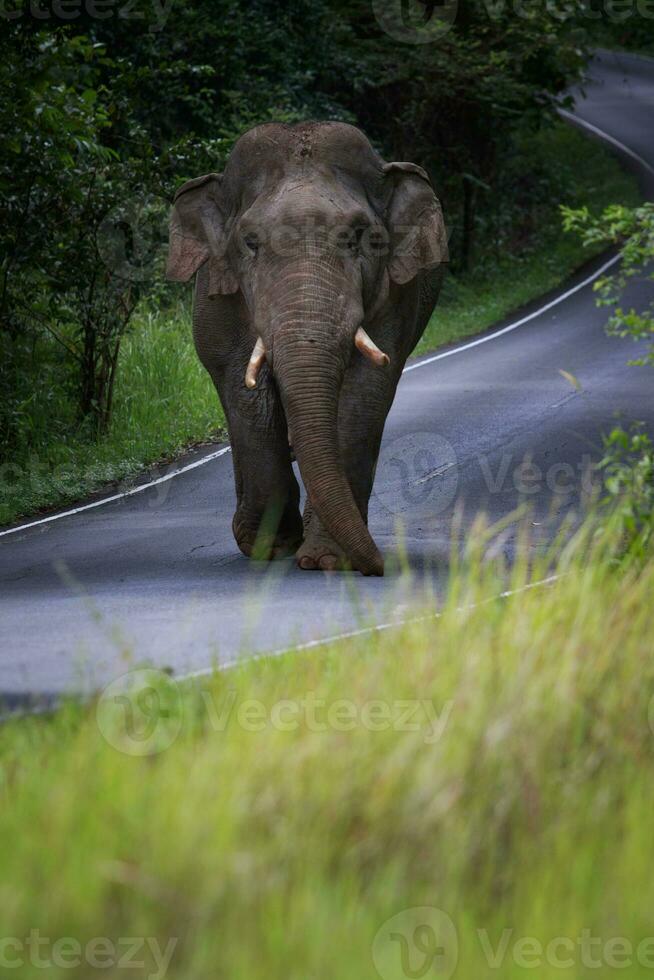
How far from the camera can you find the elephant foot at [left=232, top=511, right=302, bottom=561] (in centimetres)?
1197

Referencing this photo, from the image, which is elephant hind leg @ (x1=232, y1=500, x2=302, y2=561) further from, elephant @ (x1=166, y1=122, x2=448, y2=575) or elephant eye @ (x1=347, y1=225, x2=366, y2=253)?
elephant eye @ (x1=347, y1=225, x2=366, y2=253)

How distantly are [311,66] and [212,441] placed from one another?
18.3m

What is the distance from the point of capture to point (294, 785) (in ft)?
17.2

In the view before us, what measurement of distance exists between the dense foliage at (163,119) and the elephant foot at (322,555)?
6796mm

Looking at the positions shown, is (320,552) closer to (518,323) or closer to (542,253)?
(518,323)

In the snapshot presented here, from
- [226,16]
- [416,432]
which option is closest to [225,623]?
[416,432]

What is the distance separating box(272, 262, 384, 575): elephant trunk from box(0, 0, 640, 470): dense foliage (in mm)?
6507

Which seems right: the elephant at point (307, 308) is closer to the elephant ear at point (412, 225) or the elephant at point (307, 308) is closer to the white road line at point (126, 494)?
the elephant ear at point (412, 225)

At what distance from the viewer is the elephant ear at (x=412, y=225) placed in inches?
464

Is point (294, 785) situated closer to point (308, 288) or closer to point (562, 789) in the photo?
point (562, 789)

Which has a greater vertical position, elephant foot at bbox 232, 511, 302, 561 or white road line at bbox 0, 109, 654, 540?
elephant foot at bbox 232, 511, 302, 561

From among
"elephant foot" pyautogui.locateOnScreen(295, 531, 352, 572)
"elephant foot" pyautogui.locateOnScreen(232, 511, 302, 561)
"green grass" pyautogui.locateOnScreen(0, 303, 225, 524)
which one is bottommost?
"green grass" pyautogui.locateOnScreen(0, 303, 225, 524)

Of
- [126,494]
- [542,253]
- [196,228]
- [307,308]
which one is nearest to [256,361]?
[307,308]

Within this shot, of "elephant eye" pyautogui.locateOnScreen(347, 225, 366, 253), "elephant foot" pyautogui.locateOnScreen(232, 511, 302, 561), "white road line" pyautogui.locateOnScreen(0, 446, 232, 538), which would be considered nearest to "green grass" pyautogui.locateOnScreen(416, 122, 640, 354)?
"white road line" pyautogui.locateOnScreen(0, 446, 232, 538)
